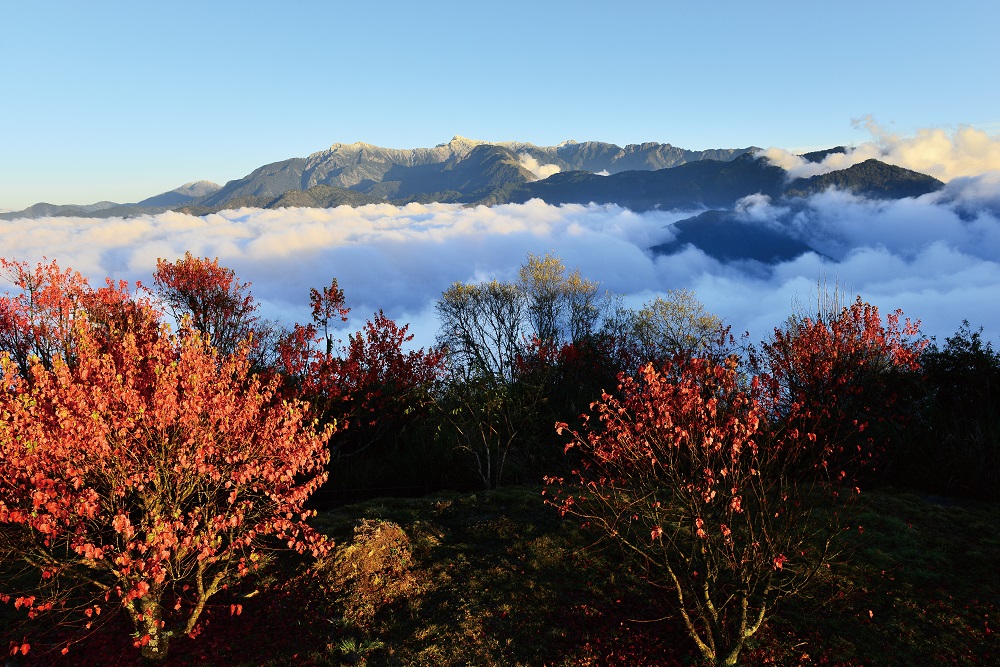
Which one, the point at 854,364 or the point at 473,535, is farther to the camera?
the point at 854,364

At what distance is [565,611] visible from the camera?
9.73 metres

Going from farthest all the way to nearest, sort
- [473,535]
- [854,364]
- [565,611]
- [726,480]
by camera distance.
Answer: [854,364] < [473,535] < [565,611] < [726,480]

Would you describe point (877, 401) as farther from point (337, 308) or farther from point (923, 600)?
point (337, 308)

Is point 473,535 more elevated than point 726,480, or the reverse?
point 726,480

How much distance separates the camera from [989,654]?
28.1 ft

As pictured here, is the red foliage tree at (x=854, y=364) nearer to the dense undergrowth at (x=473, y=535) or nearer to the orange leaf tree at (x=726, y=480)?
the orange leaf tree at (x=726, y=480)

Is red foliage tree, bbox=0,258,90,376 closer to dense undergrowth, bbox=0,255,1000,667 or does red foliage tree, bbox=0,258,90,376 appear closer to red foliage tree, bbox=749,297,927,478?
dense undergrowth, bbox=0,255,1000,667

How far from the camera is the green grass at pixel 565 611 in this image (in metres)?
8.71

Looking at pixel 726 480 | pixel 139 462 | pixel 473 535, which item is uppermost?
pixel 139 462

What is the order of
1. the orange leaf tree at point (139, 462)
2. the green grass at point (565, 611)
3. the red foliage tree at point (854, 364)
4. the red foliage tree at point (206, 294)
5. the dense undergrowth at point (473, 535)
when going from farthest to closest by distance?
the red foliage tree at point (206, 294)
the red foliage tree at point (854, 364)
the green grass at point (565, 611)
the dense undergrowth at point (473, 535)
the orange leaf tree at point (139, 462)

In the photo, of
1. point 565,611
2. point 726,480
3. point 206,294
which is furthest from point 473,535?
point 206,294

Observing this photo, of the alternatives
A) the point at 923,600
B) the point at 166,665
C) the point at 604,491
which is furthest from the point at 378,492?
the point at 923,600

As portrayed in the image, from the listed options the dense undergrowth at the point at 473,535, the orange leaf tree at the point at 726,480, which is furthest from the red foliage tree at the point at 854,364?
the dense undergrowth at the point at 473,535

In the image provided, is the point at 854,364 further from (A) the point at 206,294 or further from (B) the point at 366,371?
(A) the point at 206,294
